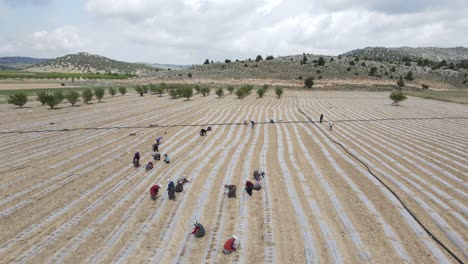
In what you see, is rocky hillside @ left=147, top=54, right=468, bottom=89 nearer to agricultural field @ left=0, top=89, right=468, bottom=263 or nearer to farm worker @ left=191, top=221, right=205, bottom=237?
agricultural field @ left=0, top=89, right=468, bottom=263

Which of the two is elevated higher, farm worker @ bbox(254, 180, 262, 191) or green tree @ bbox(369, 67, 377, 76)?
green tree @ bbox(369, 67, 377, 76)

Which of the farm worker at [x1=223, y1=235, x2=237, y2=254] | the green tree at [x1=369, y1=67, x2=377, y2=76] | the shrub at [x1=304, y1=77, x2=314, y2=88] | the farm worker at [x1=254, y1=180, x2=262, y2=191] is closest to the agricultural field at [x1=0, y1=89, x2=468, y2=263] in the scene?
the farm worker at [x1=223, y1=235, x2=237, y2=254]

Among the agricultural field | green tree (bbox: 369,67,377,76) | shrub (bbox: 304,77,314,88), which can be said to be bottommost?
the agricultural field

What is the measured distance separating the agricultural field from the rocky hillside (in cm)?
6655

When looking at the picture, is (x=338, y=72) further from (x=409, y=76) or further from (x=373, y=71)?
(x=409, y=76)

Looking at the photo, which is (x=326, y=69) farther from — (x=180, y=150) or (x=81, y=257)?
(x=81, y=257)

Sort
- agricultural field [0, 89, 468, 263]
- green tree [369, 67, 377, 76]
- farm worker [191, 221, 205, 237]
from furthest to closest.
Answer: green tree [369, 67, 377, 76]
farm worker [191, 221, 205, 237]
agricultural field [0, 89, 468, 263]

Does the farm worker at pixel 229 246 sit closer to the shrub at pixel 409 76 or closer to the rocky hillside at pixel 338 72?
the rocky hillside at pixel 338 72

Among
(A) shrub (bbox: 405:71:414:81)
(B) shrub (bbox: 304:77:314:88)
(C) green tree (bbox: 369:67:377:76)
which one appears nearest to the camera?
(B) shrub (bbox: 304:77:314:88)

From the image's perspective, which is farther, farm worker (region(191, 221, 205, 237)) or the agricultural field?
farm worker (region(191, 221, 205, 237))

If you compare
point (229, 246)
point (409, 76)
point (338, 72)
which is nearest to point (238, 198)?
point (229, 246)

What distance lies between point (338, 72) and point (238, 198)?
3424 inches

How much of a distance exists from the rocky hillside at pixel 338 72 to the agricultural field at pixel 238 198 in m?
66.6

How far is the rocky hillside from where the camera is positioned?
86.4m
